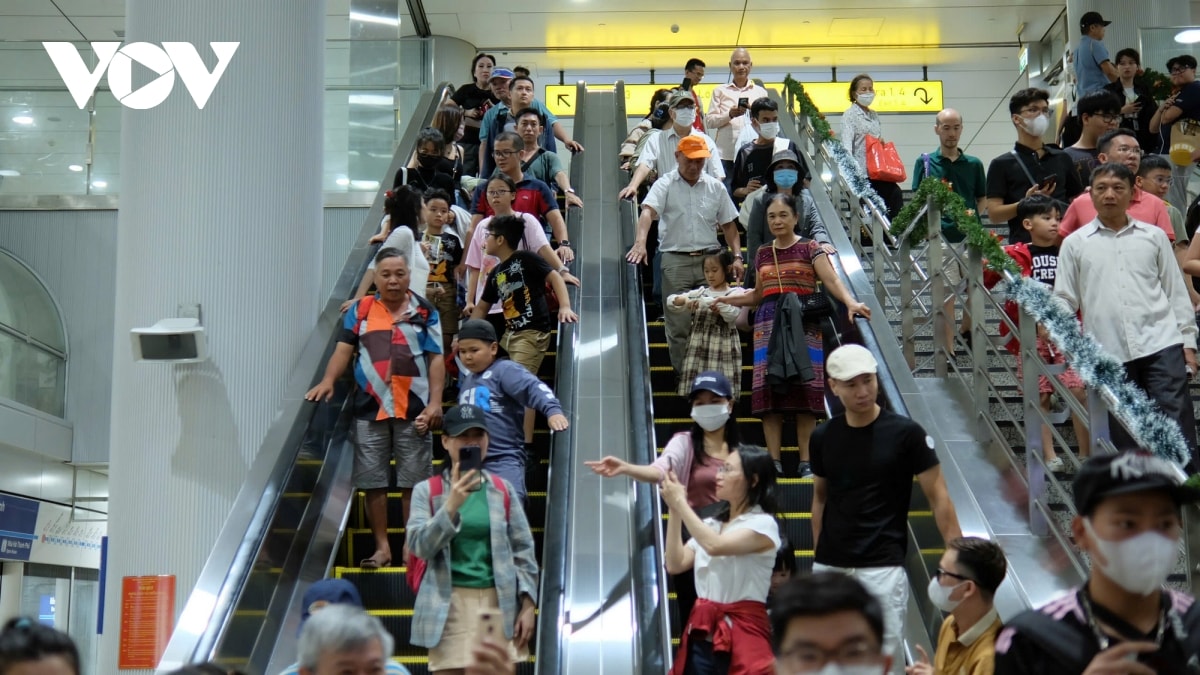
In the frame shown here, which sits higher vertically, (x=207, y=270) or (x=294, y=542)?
(x=207, y=270)

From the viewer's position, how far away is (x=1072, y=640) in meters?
2.31

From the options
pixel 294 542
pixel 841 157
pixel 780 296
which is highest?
pixel 841 157

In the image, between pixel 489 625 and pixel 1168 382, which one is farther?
pixel 1168 382

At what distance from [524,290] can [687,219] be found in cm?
151

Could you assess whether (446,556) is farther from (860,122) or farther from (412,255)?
(860,122)

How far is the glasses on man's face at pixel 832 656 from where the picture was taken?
7.39 feet

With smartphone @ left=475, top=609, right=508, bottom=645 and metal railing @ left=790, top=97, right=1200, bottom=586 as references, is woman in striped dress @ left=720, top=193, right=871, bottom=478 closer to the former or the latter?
metal railing @ left=790, top=97, right=1200, bottom=586

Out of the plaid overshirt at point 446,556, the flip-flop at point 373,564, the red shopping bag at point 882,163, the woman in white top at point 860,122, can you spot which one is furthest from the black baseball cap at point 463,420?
the woman in white top at point 860,122

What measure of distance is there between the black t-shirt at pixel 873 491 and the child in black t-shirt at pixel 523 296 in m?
2.90

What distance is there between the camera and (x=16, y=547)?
14422 mm

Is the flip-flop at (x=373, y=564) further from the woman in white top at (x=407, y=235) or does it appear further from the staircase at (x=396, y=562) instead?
the woman in white top at (x=407, y=235)

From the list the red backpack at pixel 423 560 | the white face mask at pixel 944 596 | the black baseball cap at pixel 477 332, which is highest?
the black baseball cap at pixel 477 332

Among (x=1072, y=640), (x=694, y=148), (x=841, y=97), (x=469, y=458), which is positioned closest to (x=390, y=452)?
(x=469, y=458)

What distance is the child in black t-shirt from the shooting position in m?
7.59
